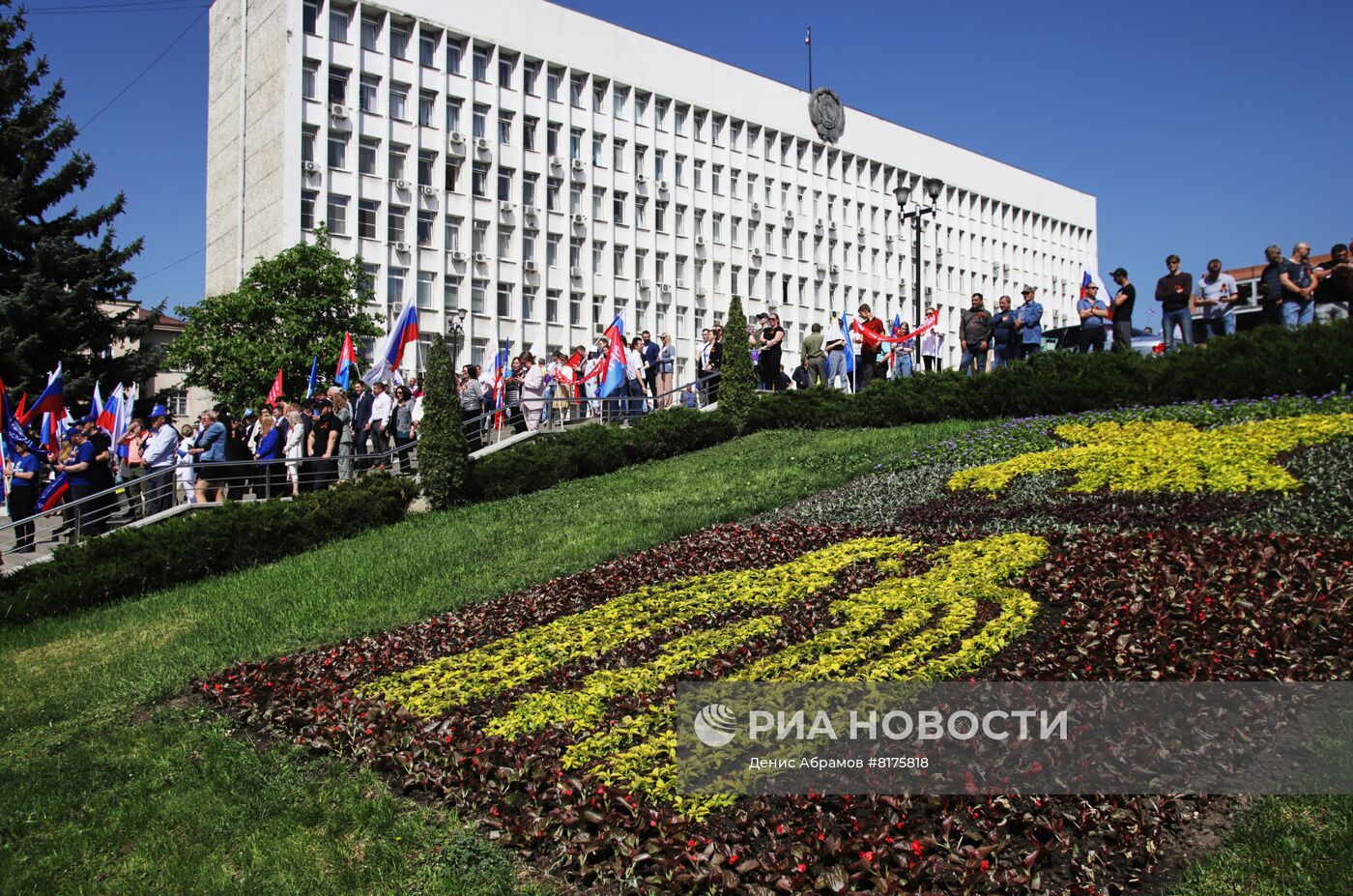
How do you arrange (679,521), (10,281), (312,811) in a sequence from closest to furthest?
(312,811), (679,521), (10,281)

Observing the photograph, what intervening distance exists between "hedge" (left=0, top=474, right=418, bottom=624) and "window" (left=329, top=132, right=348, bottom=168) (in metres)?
37.0

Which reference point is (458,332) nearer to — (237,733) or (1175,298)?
(1175,298)

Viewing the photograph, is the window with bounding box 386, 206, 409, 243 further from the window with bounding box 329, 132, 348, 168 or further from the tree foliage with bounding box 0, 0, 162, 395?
the tree foliage with bounding box 0, 0, 162, 395

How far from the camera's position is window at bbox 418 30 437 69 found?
52.6m

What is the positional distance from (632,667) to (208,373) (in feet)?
123

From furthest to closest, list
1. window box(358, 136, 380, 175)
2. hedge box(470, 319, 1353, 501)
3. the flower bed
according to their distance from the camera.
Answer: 1. window box(358, 136, 380, 175)
2. hedge box(470, 319, 1353, 501)
3. the flower bed

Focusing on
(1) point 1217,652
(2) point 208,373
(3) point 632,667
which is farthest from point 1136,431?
(2) point 208,373

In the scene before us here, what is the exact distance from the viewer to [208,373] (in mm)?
40312

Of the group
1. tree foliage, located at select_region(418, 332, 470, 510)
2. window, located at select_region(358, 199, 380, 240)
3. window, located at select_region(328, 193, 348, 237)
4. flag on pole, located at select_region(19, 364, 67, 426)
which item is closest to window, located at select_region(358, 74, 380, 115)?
window, located at select_region(358, 199, 380, 240)

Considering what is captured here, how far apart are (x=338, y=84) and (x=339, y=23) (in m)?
2.84

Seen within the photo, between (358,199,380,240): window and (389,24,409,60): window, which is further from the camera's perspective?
(389,24,409,60): window

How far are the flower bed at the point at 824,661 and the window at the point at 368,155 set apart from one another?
44.0 meters

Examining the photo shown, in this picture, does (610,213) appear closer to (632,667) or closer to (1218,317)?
(1218,317)

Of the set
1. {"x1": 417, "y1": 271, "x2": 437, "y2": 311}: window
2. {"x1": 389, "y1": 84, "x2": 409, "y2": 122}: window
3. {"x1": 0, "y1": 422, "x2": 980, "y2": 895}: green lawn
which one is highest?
{"x1": 389, "y1": 84, "x2": 409, "y2": 122}: window
